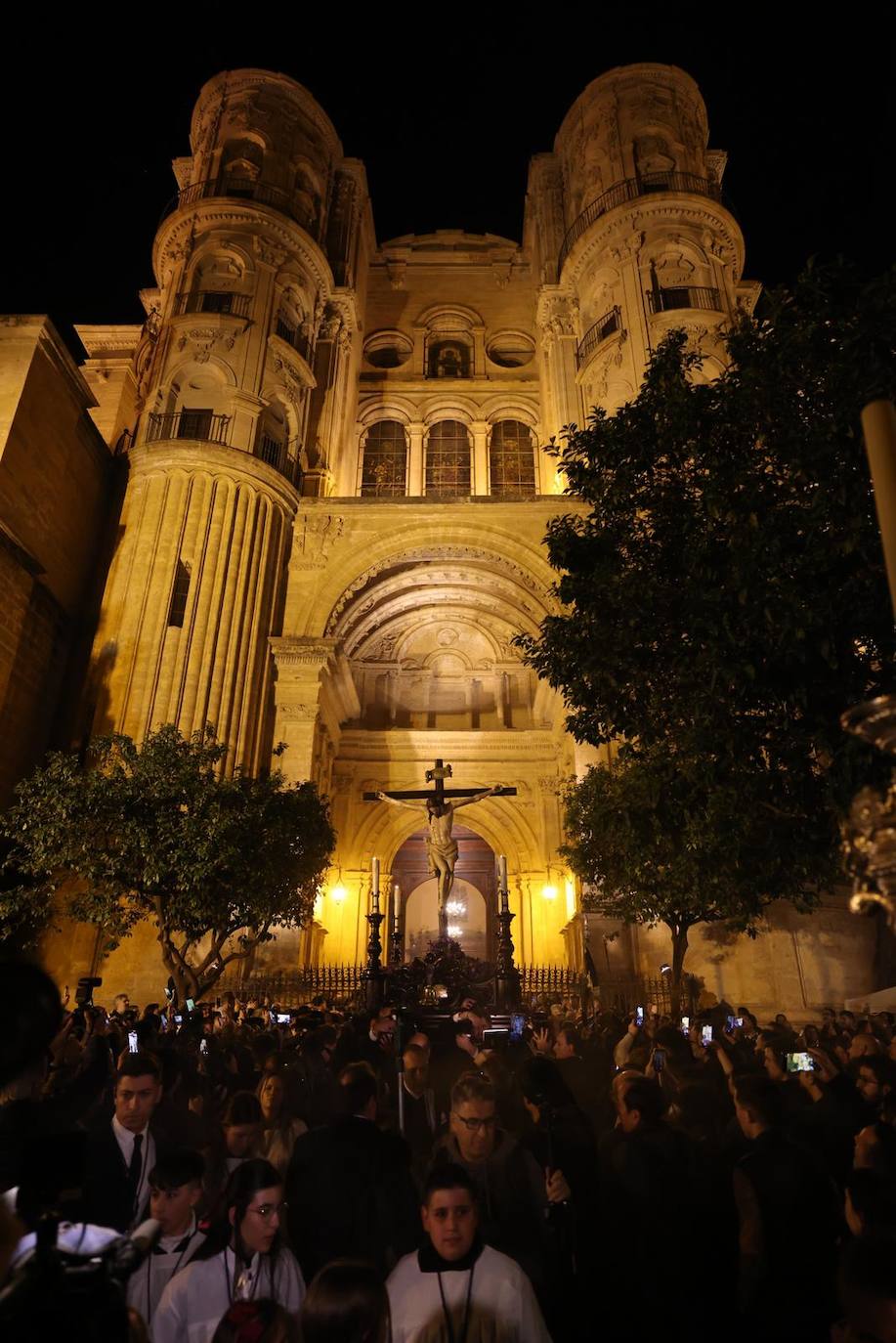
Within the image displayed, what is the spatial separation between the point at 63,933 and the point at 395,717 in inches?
543

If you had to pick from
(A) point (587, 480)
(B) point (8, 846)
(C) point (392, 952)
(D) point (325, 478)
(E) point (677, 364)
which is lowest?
(C) point (392, 952)

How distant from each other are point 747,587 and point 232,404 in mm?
20628

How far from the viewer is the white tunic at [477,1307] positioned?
263 cm

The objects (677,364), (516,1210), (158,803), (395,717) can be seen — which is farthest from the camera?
(395,717)

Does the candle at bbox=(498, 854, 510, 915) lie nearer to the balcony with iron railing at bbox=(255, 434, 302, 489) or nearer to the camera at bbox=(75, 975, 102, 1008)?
the camera at bbox=(75, 975, 102, 1008)

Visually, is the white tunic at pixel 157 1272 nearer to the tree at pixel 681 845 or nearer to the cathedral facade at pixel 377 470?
the tree at pixel 681 845

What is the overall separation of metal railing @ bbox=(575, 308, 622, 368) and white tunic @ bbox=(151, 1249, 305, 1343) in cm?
2779

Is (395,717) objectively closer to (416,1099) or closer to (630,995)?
(630,995)

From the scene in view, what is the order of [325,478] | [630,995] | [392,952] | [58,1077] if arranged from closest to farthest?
[58,1077]
[392,952]
[630,995]
[325,478]

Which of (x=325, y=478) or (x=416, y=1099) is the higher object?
(x=325, y=478)

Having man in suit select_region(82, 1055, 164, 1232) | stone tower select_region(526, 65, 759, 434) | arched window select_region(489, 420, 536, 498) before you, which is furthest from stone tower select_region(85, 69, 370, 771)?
man in suit select_region(82, 1055, 164, 1232)

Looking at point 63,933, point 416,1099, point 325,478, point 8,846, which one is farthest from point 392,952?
point 325,478

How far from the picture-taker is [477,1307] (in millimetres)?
2668

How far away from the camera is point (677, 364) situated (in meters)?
9.70
